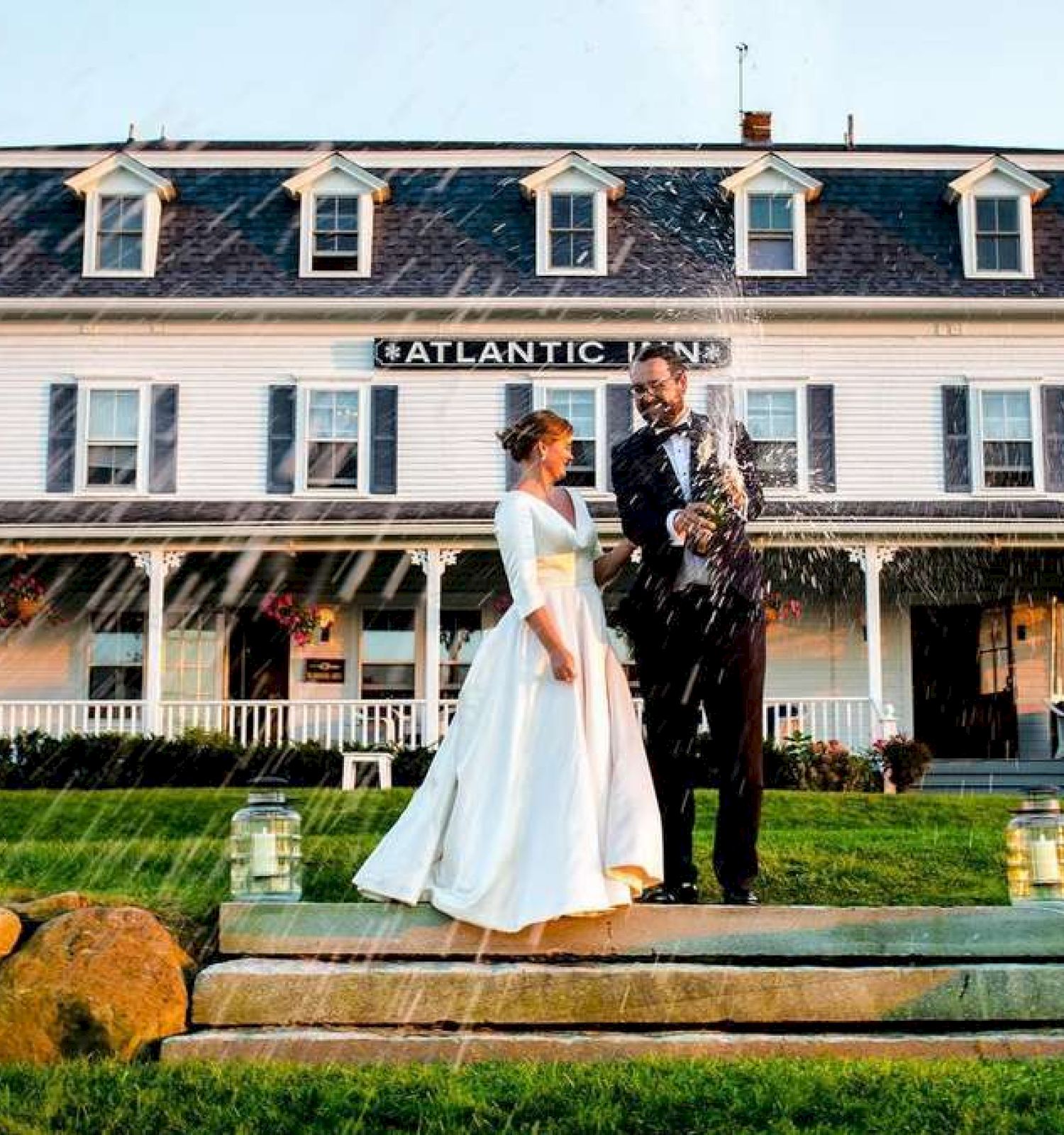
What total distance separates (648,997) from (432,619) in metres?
13.2

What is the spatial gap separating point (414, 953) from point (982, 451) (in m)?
15.6

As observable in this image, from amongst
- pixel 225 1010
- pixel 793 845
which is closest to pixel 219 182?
pixel 793 845

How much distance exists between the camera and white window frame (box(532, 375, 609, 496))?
19.3m

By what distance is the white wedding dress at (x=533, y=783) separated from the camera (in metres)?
5.12

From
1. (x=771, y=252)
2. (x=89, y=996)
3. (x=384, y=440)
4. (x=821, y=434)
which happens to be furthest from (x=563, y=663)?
(x=771, y=252)

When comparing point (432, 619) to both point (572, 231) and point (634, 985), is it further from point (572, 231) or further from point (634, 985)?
point (634, 985)

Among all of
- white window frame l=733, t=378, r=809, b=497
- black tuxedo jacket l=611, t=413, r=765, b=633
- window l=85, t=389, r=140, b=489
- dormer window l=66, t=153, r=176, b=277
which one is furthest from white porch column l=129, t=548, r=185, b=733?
black tuxedo jacket l=611, t=413, r=765, b=633

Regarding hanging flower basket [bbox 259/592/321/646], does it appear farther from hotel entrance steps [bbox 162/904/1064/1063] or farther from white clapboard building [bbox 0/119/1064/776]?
hotel entrance steps [bbox 162/904/1064/1063]

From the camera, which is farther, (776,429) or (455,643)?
(455,643)

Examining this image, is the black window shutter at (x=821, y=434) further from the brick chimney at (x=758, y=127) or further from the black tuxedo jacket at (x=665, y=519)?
the black tuxedo jacket at (x=665, y=519)

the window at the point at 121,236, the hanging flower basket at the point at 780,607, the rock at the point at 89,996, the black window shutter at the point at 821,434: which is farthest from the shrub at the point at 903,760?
the rock at the point at 89,996

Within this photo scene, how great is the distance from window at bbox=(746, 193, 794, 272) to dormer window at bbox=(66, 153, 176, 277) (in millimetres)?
7326

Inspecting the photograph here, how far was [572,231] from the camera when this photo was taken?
1998cm

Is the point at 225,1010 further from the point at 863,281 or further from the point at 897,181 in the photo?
the point at 897,181
